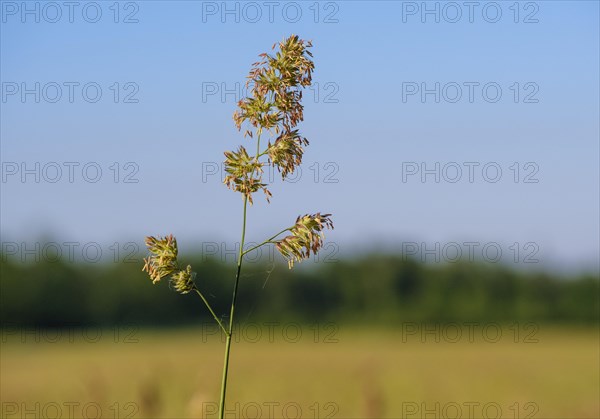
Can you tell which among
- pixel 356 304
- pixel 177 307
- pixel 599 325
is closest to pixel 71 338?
pixel 177 307

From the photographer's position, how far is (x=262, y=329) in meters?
86.1

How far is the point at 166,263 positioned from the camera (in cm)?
443

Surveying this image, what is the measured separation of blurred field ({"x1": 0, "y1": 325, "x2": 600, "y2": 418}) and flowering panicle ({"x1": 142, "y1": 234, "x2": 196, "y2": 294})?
3.43 m

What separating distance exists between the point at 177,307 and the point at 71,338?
36.1ft

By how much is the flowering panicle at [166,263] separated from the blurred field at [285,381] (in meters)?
3.43

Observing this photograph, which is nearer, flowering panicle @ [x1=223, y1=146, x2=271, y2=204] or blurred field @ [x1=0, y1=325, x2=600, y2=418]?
flowering panicle @ [x1=223, y1=146, x2=271, y2=204]

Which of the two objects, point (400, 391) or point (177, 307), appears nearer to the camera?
point (400, 391)

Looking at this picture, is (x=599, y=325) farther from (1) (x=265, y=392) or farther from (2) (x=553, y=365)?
(1) (x=265, y=392)

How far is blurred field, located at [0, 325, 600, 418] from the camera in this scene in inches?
378

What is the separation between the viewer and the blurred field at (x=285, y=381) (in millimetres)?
9594

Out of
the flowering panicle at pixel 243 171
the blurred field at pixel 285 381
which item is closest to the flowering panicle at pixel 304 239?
the flowering panicle at pixel 243 171

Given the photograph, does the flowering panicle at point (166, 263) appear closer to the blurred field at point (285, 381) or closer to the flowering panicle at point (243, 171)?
the flowering panicle at point (243, 171)

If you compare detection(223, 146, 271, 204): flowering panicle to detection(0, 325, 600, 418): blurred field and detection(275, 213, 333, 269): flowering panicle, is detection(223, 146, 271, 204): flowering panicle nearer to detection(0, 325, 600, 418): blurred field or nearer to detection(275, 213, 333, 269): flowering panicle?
detection(275, 213, 333, 269): flowering panicle

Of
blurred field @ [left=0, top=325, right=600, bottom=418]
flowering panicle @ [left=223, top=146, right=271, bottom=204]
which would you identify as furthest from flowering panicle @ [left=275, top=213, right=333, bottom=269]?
blurred field @ [left=0, top=325, right=600, bottom=418]
